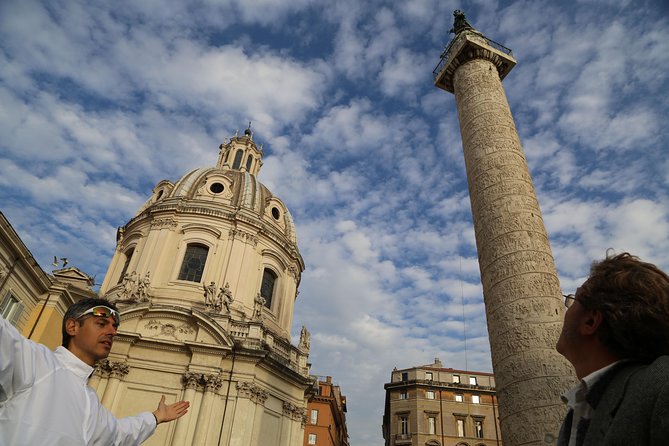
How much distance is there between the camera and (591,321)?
6.93 feet

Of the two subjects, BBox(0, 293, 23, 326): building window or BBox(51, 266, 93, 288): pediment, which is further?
BBox(51, 266, 93, 288): pediment

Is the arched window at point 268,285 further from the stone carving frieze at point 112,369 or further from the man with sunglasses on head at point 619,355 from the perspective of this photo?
the man with sunglasses on head at point 619,355

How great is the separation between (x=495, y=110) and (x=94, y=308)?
11466 millimetres

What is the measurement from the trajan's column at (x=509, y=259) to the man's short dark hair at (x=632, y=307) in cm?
662

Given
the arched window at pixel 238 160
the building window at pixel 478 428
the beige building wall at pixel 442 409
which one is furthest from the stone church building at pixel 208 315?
the building window at pixel 478 428

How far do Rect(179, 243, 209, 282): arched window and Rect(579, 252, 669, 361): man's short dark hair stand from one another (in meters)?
23.9

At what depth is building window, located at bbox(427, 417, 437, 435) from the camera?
35906 mm

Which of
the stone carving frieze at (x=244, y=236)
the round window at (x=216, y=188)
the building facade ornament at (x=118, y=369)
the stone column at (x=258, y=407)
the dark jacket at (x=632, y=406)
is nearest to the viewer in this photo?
the dark jacket at (x=632, y=406)

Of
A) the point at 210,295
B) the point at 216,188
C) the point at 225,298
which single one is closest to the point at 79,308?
the point at 225,298

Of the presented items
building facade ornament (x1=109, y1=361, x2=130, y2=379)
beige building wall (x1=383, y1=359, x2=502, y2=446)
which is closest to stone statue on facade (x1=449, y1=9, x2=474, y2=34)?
building facade ornament (x1=109, y1=361, x2=130, y2=379)

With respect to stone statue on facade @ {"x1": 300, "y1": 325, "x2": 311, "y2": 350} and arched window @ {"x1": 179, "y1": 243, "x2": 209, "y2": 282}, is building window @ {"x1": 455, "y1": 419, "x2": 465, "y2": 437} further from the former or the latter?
arched window @ {"x1": 179, "y1": 243, "x2": 209, "y2": 282}

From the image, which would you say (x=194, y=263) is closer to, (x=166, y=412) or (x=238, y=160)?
(x=238, y=160)

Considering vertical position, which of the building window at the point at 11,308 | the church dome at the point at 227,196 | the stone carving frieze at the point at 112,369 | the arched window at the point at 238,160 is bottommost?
the stone carving frieze at the point at 112,369

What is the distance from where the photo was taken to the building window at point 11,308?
53.9 ft
